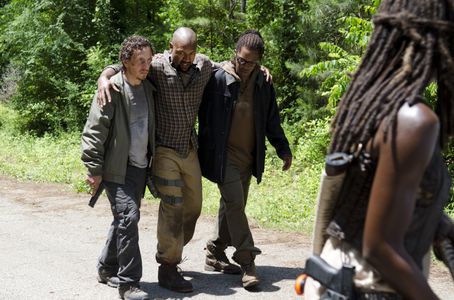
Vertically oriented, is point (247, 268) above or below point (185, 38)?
below

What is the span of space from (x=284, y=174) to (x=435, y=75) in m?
9.64

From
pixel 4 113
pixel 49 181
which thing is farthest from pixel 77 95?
pixel 49 181

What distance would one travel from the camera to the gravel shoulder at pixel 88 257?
582 centimetres

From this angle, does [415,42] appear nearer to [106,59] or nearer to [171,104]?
[171,104]

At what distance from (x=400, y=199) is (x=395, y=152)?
15 centimetres

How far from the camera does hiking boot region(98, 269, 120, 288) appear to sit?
5855 mm

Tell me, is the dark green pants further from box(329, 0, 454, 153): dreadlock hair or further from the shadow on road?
box(329, 0, 454, 153): dreadlock hair

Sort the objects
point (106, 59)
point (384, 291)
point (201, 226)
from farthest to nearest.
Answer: point (106, 59) → point (201, 226) → point (384, 291)

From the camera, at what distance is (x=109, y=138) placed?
556 centimetres

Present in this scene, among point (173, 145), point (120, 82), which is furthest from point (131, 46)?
point (173, 145)

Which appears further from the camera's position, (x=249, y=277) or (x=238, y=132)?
(x=238, y=132)

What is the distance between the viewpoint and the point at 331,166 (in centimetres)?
230

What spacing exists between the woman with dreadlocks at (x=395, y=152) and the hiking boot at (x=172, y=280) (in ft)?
11.8

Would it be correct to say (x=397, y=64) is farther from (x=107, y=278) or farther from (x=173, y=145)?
(x=107, y=278)
